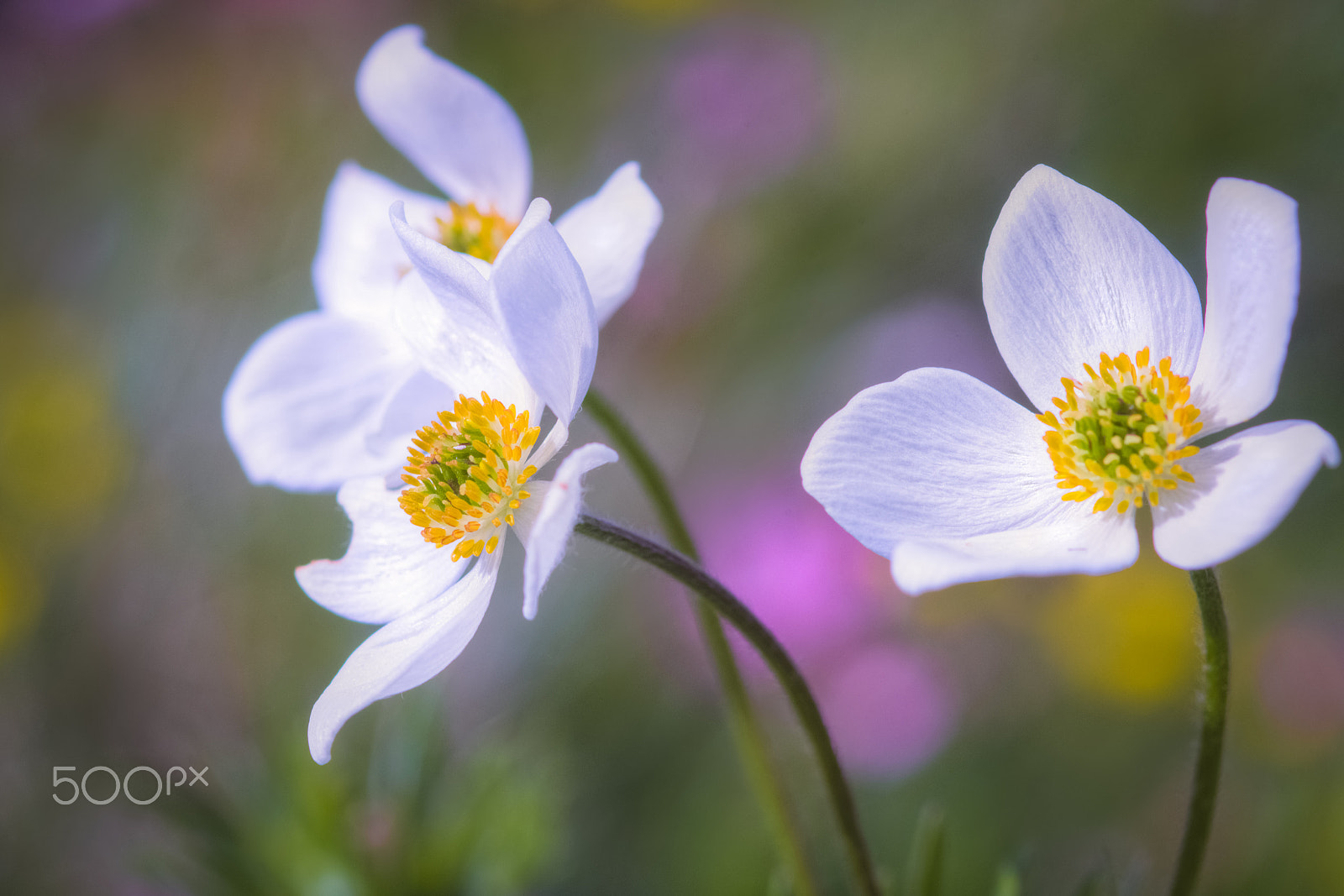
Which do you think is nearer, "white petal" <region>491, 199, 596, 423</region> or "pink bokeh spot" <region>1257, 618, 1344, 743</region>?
Result: "white petal" <region>491, 199, 596, 423</region>

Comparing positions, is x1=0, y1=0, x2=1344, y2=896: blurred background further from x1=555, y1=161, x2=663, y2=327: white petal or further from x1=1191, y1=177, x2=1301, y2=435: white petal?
x1=1191, y1=177, x2=1301, y2=435: white petal

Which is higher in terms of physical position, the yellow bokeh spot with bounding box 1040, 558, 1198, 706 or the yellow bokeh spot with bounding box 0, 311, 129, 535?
the yellow bokeh spot with bounding box 1040, 558, 1198, 706

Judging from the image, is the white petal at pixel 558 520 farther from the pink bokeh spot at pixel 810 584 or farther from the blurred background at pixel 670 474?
the pink bokeh spot at pixel 810 584

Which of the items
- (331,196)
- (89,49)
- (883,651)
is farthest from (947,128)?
(89,49)

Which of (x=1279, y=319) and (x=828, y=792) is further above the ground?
(x=1279, y=319)

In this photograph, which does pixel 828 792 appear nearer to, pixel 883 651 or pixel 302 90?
pixel 883 651

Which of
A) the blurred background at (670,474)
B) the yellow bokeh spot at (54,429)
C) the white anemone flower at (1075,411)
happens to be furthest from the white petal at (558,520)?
the yellow bokeh spot at (54,429)

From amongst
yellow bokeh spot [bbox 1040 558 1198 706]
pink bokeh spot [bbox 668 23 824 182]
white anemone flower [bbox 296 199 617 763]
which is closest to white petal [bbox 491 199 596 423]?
white anemone flower [bbox 296 199 617 763]

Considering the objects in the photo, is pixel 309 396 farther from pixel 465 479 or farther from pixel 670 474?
pixel 670 474
